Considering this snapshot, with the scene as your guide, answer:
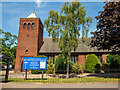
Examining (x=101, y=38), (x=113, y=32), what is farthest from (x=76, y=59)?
(x=113, y=32)

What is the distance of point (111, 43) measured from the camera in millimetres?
12516

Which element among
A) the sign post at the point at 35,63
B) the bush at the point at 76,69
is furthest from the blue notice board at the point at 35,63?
the bush at the point at 76,69

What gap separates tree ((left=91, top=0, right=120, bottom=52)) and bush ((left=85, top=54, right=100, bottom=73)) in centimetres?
752

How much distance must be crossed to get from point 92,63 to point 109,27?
1006 centimetres

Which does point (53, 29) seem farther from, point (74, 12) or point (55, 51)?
point (55, 51)

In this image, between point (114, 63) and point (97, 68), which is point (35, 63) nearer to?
point (97, 68)

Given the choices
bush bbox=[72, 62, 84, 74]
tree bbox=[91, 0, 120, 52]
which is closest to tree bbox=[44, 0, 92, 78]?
tree bbox=[91, 0, 120, 52]

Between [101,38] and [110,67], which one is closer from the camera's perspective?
[101,38]

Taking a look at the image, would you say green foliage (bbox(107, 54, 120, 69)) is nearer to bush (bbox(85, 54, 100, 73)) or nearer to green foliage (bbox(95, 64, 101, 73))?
green foliage (bbox(95, 64, 101, 73))

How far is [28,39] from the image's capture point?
77.0 feet

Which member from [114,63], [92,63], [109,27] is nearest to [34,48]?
[92,63]

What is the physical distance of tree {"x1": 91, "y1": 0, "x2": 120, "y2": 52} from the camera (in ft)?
37.9

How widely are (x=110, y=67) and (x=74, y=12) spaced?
1341 centimetres

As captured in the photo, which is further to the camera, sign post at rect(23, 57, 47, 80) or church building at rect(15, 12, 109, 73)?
church building at rect(15, 12, 109, 73)
